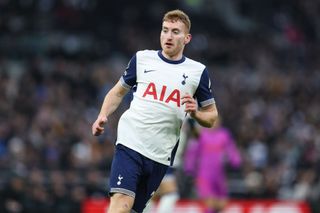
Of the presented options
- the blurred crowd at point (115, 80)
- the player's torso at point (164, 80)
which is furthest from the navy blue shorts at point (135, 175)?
the blurred crowd at point (115, 80)

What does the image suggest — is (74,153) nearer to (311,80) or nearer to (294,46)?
(311,80)

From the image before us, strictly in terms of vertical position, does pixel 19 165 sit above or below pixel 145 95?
below

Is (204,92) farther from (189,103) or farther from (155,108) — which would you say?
(189,103)

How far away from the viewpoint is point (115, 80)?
899 inches

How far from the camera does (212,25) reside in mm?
28219

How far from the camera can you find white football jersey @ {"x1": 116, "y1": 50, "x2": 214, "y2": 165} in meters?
9.69

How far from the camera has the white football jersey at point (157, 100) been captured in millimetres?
9688

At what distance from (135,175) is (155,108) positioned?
0.64 metres

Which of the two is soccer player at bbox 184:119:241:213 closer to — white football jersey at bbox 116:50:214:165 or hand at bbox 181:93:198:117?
white football jersey at bbox 116:50:214:165

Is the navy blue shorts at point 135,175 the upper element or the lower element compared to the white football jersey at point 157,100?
lower

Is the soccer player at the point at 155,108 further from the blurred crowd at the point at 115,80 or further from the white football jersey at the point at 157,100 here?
the blurred crowd at the point at 115,80

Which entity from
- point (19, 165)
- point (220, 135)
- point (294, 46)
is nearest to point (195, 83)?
point (220, 135)

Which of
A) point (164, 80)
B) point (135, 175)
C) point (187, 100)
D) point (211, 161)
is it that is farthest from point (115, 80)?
point (187, 100)

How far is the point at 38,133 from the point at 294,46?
435 inches
